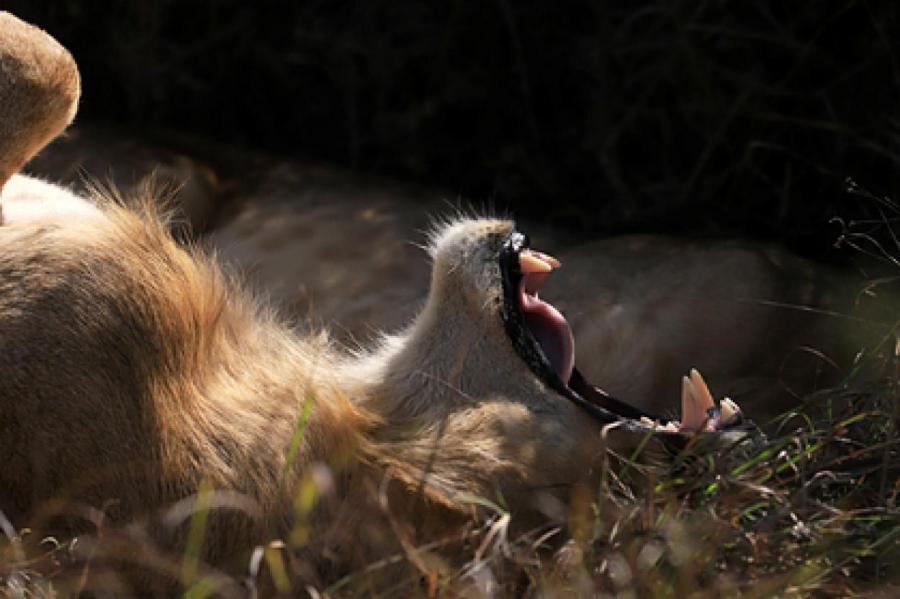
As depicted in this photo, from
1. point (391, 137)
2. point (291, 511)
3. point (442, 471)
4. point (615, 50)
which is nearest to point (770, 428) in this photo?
point (442, 471)

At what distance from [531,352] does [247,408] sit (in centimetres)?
41

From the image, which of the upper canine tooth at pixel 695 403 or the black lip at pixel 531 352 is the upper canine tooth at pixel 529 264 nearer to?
the black lip at pixel 531 352

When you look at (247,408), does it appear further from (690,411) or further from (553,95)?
(553,95)

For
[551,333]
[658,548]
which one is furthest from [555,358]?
[658,548]

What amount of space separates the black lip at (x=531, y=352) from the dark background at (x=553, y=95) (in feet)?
2.96

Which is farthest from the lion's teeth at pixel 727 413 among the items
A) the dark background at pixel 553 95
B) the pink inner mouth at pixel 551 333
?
the dark background at pixel 553 95

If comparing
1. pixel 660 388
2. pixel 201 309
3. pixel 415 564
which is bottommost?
pixel 660 388

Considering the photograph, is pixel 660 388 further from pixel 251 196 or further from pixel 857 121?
pixel 251 196

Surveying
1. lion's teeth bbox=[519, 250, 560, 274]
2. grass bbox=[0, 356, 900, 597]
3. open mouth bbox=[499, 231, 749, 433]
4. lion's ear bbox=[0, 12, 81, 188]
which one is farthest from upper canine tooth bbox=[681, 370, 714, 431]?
lion's ear bbox=[0, 12, 81, 188]

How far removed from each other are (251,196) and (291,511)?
1475 mm

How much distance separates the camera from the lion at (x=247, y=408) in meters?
1.83

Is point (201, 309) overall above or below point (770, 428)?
above

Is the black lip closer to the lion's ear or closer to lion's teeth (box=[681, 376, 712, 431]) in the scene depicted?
lion's teeth (box=[681, 376, 712, 431])

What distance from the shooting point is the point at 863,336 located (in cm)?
250
